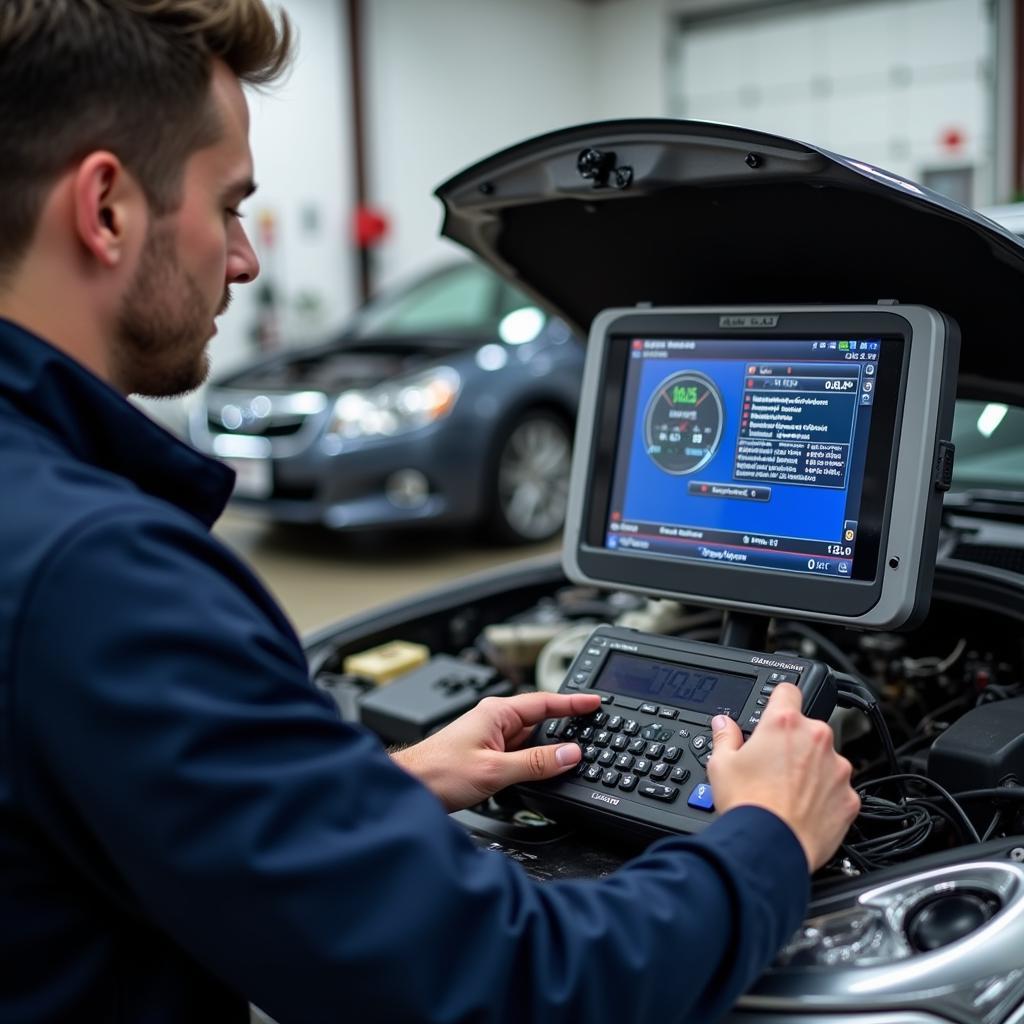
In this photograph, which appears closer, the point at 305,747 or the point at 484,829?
the point at 305,747

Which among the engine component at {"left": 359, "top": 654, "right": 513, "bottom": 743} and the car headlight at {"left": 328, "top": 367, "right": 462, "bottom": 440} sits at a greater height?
the car headlight at {"left": 328, "top": 367, "right": 462, "bottom": 440}

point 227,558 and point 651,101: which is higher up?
point 651,101

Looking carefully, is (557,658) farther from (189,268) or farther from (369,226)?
(369,226)

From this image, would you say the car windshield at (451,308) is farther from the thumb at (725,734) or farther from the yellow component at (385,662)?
the thumb at (725,734)

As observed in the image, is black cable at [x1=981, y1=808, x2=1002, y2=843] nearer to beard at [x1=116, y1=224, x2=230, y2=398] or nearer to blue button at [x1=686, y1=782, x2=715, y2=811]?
blue button at [x1=686, y1=782, x2=715, y2=811]

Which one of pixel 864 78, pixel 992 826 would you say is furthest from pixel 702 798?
pixel 864 78

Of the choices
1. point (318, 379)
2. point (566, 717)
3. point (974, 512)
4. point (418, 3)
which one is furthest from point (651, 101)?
point (566, 717)

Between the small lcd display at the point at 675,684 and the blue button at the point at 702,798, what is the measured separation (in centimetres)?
9

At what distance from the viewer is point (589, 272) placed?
176 cm

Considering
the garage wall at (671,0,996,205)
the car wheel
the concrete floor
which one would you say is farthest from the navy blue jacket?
the garage wall at (671,0,996,205)

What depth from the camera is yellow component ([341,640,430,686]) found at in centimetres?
180

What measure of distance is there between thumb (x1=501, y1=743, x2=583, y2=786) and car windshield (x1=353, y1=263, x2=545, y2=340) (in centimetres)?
427

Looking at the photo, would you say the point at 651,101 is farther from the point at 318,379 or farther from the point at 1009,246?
the point at 1009,246

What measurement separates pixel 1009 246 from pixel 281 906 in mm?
987
